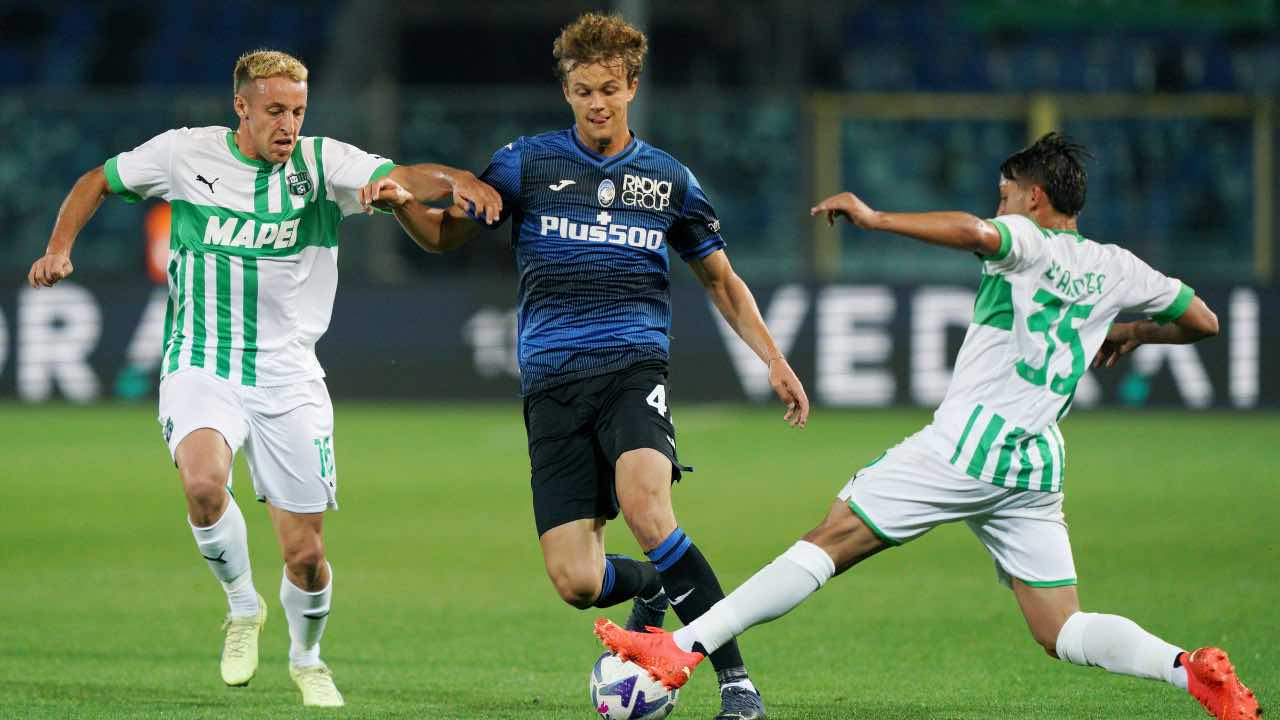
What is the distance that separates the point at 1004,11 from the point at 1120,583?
42.2ft

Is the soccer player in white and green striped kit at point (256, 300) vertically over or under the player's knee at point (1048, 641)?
over

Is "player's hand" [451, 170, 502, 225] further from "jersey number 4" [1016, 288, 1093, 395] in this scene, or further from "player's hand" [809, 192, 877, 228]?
"jersey number 4" [1016, 288, 1093, 395]

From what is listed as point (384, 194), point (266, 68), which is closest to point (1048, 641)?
point (384, 194)

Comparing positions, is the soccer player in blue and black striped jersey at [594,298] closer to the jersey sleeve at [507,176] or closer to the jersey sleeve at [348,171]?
the jersey sleeve at [507,176]

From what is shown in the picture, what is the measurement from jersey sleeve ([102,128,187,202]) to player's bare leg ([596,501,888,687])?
95.0 inches

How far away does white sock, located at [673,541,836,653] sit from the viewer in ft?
18.2

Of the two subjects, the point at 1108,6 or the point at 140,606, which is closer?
the point at 140,606

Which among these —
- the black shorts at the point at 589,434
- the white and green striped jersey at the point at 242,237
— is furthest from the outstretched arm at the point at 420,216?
the black shorts at the point at 589,434

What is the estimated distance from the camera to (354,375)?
733 inches

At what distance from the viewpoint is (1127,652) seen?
5.51 m

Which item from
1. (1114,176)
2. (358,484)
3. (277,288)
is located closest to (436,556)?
(358,484)

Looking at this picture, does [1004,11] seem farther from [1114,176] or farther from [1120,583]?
[1120,583]

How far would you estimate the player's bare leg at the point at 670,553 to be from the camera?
5844mm

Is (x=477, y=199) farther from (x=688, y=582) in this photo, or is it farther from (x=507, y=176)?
(x=688, y=582)
